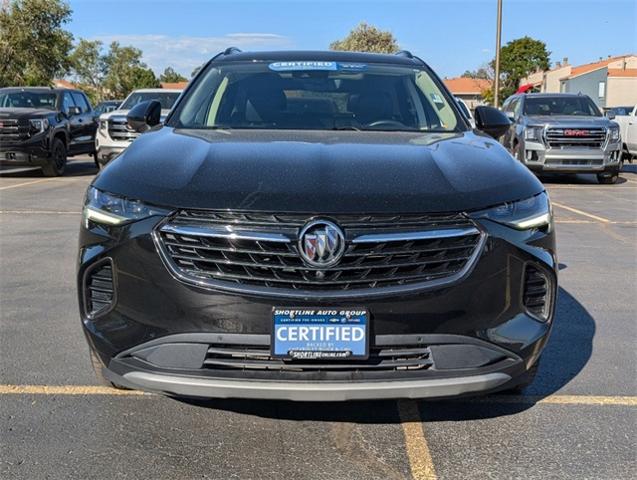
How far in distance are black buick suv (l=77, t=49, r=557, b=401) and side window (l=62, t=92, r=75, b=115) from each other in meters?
13.7

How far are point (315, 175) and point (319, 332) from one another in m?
0.65

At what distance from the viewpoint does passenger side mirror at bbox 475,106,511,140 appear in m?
4.43

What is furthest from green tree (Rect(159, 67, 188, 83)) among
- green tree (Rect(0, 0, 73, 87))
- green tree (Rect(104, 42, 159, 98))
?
green tree (Rect(0, 0, 73, 87))

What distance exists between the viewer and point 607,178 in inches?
581

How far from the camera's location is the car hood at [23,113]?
14.1 metres

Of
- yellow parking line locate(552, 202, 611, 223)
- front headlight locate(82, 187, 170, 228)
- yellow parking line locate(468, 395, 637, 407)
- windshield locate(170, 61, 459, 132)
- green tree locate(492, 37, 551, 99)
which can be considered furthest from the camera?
green tree locate(492, 37, 551, 99)

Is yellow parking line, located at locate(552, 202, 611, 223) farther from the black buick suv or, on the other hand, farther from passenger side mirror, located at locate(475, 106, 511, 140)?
the black buick suv

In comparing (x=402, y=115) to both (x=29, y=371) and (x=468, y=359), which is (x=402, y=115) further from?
(x=29, y=371)

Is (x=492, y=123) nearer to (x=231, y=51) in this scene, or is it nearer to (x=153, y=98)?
(x=231, y=51)

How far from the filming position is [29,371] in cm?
385

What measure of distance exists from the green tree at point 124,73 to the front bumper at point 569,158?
8997cm

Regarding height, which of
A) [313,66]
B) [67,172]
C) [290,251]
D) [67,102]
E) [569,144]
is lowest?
[67,172]

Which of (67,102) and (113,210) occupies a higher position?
(67,102)

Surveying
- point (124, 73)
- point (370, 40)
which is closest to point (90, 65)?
point (124, 73)
